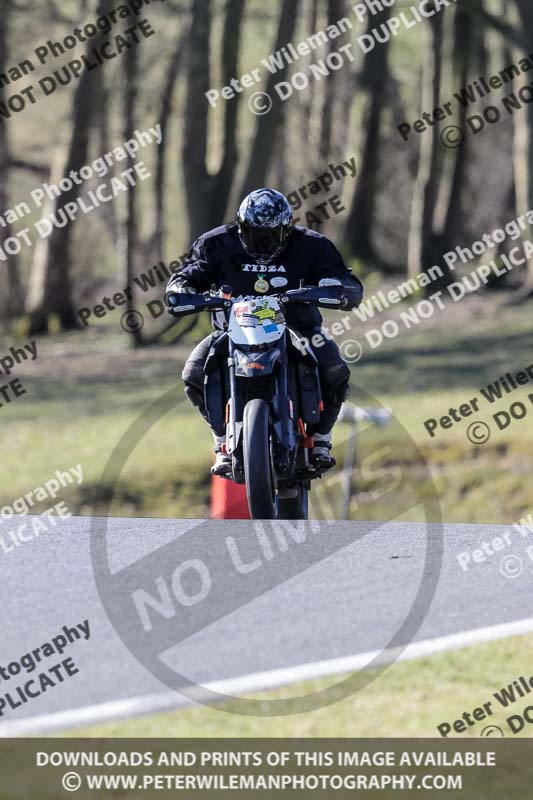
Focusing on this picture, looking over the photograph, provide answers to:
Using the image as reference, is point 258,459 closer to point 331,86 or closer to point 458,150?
point 458,150

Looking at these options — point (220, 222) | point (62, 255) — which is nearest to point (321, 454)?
point (220, 222)

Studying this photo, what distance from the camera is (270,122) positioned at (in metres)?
26.2

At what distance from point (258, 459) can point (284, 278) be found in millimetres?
1360

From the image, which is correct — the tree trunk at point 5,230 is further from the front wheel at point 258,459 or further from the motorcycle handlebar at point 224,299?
the front wheel at point 258,459

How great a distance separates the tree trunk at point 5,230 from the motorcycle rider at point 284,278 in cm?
2211

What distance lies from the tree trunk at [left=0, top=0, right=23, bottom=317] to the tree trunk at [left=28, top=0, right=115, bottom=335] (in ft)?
4.77

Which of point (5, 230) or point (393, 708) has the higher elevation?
point (5, 230)

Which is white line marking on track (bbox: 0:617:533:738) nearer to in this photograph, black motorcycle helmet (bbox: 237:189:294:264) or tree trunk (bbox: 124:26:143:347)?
black motorcycle helmet (bbox: 237:189:294:264)

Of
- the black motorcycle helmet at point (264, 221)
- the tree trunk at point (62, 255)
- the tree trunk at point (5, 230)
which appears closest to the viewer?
the black motorcycle helmet at point (264, 221)

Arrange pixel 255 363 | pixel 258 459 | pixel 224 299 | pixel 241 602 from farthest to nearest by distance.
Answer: pixel 224 299 < pixel 255 363 < pixel 258 459 < pixel 241 602

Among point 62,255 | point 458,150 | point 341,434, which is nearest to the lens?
point 341,434

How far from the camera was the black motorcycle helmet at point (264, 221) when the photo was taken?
865cm

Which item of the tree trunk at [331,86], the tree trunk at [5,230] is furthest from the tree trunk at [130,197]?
the tree trunk at [331,86]
